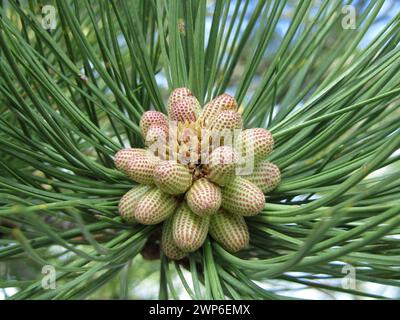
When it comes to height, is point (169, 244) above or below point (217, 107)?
below

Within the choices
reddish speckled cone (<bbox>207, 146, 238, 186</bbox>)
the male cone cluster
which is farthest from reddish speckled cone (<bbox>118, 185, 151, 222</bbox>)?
reddish speckled cone (<bbox>207, 146, 238, 186</bbox>)

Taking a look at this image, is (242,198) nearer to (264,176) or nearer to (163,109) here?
(264,176)

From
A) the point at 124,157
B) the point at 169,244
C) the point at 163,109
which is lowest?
the point at 169,244

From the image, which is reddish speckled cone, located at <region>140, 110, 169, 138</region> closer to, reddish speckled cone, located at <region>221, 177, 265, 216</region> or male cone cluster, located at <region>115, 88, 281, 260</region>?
male cone cluster, located at <region>115, 88, 281, 260</region>

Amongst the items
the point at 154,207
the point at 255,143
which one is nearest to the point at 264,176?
the point at 255,143
